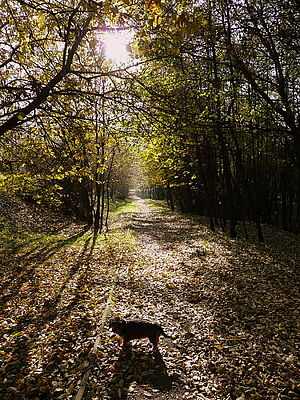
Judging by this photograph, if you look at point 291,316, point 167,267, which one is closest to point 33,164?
point 167,267

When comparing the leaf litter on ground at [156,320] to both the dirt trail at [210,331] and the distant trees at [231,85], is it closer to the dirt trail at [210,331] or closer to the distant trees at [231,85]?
the dirt trail at [210,331]

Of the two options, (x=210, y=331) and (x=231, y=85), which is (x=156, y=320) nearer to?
(x=210, y=331)

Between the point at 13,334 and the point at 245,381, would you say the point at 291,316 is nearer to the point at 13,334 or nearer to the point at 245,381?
the point at 245,381

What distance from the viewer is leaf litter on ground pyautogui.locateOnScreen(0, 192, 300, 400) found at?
3.98 m

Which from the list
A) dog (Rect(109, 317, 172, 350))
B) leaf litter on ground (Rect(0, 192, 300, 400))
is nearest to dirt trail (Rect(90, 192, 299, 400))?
leaf litter on ground (Rect(0, 192, 300, 400))

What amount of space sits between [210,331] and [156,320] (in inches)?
48.5

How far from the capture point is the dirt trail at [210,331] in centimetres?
393

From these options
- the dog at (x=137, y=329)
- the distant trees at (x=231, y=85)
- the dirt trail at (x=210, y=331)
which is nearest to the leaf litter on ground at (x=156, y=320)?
the dirt trail at (x=210, y=331)

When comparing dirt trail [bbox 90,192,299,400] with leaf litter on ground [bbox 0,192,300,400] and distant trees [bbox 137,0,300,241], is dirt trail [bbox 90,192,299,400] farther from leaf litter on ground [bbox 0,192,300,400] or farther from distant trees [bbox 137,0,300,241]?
distant trees [bbox 137,0,300,241]

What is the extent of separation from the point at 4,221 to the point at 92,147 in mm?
11691

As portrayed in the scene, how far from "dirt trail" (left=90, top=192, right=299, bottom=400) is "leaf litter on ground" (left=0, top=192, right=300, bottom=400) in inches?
0.7

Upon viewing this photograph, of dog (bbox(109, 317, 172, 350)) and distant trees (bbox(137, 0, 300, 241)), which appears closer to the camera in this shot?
dog (bbox(109, 317, 172, 350))

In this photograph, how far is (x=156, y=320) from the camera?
5820 millimetres

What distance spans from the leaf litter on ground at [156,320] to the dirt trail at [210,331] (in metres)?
0.02
